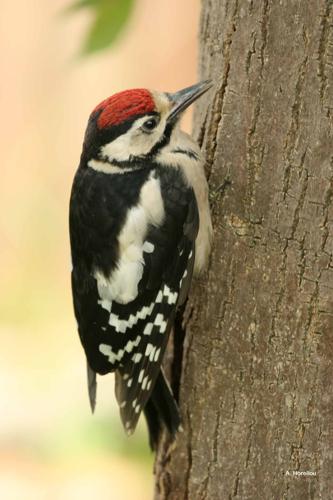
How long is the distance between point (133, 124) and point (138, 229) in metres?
0.36

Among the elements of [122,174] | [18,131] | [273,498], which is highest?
[122,174]

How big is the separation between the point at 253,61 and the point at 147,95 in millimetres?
395

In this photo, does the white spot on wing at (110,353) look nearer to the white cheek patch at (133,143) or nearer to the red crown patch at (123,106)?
the white cheek patch at (133,143)

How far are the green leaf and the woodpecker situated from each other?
0.22m

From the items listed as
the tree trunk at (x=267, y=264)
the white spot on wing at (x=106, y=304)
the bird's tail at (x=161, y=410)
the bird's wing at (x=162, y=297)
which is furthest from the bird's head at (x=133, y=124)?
the bird's tail at (x=161, y=410)

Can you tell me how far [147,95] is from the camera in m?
3.05

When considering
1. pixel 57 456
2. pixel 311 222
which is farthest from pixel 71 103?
pixel 311 222

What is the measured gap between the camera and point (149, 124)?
313cm

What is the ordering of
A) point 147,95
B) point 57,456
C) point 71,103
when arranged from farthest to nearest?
point 71,103
point 57,456
point 147,95

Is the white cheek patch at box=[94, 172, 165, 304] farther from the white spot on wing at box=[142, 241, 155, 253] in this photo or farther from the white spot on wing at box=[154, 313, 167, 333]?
the white spot on wing at box=[154, 313, 167, 333]

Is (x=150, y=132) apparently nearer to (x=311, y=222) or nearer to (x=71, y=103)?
(x=311, y=222)

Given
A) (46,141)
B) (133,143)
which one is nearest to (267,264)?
(133,143)

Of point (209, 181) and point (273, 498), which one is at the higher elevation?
point (209, 181)

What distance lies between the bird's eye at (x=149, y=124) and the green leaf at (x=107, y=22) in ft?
1.13
